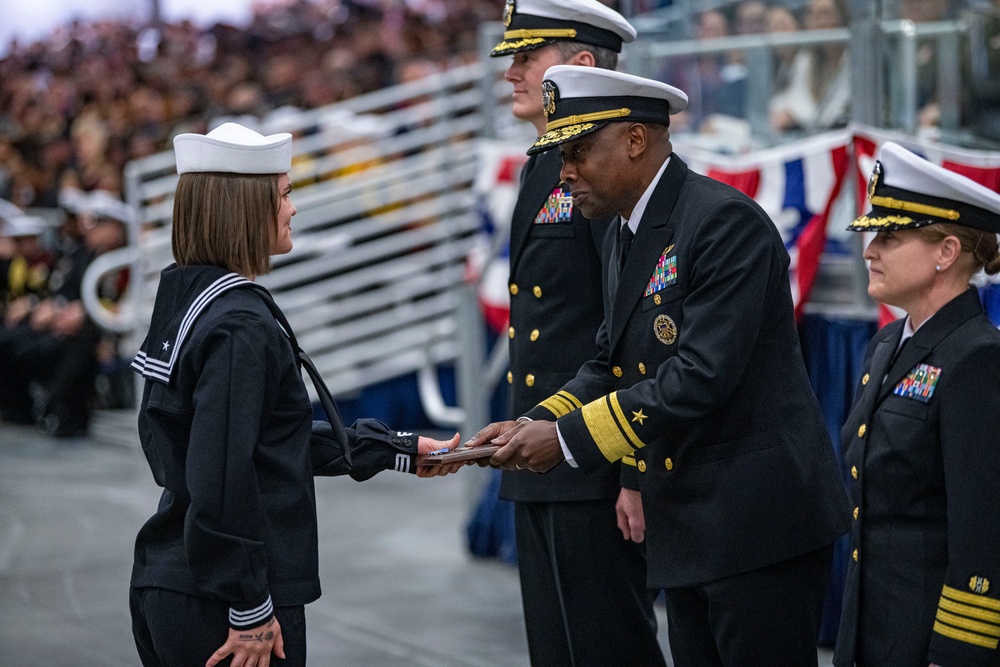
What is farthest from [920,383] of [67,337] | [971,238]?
[67,337]

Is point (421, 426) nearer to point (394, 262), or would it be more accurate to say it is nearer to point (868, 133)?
point (394, 262)

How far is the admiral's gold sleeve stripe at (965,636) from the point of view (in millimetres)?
2207

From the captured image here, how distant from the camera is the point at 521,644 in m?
4.65

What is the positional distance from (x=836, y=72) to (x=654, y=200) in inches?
101

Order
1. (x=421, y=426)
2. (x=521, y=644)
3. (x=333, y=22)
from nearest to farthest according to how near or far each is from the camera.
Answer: (x=521, y=644) → (x=421, y=426) → (x=333, y=22)

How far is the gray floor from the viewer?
465 cm

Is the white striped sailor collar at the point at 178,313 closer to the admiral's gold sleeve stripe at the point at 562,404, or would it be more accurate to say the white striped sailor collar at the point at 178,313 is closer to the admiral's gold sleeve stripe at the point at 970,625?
the admiral's gold sleeve stripe at the point at 562,404

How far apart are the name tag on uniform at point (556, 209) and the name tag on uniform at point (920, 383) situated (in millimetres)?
1068

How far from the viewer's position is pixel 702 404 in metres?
2.47

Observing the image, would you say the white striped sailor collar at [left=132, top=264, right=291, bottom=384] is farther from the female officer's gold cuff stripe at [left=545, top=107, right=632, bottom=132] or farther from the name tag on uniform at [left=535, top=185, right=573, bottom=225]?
the name tag on uniform at [left=535, top=185, right=573, bottom=225]

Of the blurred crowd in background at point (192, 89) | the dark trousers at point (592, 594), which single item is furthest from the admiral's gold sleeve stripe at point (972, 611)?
the blurred crowd in background at point (192, 89)

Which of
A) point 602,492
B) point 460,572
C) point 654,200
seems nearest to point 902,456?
point 654,200

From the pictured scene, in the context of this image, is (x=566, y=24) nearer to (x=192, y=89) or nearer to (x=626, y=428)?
(x=626, y=428)

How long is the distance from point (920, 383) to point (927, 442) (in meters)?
0.11
